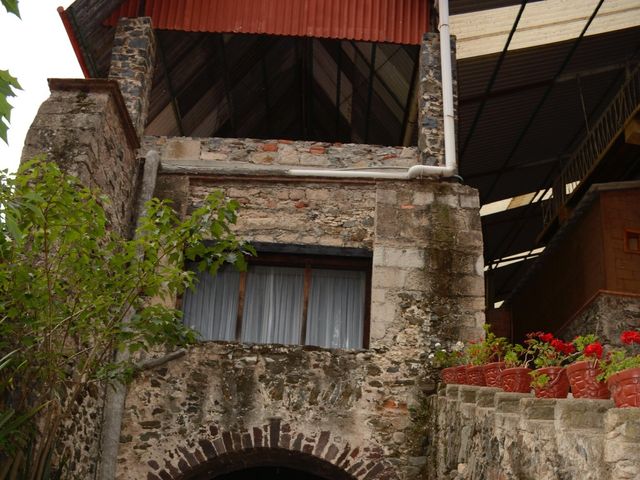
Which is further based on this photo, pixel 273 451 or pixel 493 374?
pixel 273 451

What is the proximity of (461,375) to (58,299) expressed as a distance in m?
3.41

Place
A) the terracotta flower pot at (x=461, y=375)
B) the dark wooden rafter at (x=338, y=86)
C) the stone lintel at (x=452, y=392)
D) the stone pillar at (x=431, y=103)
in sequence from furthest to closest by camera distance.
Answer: the dark wooden rafter at (x=338, y=86)
the stone pillar at (x=431, y=103)
the terracotta flower pot at (x=461, y=375)
the stone lintel at (x=452, y=392)

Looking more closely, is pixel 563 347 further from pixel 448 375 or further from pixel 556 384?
pixel 448 375

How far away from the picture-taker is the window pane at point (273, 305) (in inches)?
346

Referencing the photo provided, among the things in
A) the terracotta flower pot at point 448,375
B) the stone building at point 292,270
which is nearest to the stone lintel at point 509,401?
the stone building at point 292,270

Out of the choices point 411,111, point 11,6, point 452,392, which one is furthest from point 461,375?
point 411,111

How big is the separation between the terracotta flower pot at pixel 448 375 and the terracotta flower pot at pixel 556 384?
9.12 feet

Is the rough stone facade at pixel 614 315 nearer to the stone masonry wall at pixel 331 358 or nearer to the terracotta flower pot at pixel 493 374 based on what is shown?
the stone masonry wall at pixel 331 358

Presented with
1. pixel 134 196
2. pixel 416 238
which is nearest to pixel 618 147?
pixel 416 238

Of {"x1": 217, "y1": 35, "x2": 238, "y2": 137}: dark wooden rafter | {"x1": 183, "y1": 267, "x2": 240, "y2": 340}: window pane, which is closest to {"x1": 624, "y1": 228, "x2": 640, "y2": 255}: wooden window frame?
{"x1": 217, "y1": 35, "x2": 238, "y2": 137}: dark wooden rafter

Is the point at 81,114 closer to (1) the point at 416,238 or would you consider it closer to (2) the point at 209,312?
(2) the point at 209,312

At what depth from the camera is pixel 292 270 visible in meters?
9.02

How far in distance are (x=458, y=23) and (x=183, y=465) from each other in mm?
6546

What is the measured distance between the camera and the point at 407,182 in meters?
8.99
